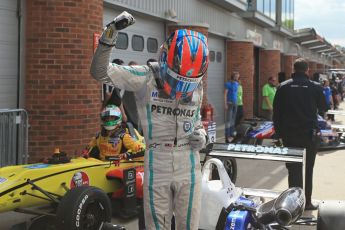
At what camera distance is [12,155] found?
6.59 metres

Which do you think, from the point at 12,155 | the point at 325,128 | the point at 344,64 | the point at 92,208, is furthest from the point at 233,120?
the point at 344,64

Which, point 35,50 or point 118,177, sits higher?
point 35,50

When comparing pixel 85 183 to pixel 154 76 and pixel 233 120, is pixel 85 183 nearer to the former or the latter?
pixel 154 76

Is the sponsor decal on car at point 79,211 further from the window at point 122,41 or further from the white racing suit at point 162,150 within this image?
the window at point 122,41

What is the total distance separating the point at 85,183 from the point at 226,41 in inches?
537

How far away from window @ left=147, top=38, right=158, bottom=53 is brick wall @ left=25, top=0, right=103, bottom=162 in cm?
452

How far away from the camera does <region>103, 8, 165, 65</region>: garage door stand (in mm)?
10656

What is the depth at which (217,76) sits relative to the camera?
17.4 metres

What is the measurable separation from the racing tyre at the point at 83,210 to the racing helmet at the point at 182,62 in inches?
62.2

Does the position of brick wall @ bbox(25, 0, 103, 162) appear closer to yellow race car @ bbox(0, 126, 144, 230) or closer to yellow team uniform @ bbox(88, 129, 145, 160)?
yellow team uniform @ bbox(88, 129, 145, 160)

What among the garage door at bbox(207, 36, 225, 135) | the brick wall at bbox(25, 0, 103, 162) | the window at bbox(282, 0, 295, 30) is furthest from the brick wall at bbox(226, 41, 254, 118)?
the brick wall at bbox(25, 0, 103, 162)

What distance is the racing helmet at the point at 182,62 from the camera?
126 inches

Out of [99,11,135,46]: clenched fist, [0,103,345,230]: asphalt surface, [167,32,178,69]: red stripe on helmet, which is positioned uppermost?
[99,11,135,46]: clenched fist

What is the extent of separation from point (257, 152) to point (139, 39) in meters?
7.20
